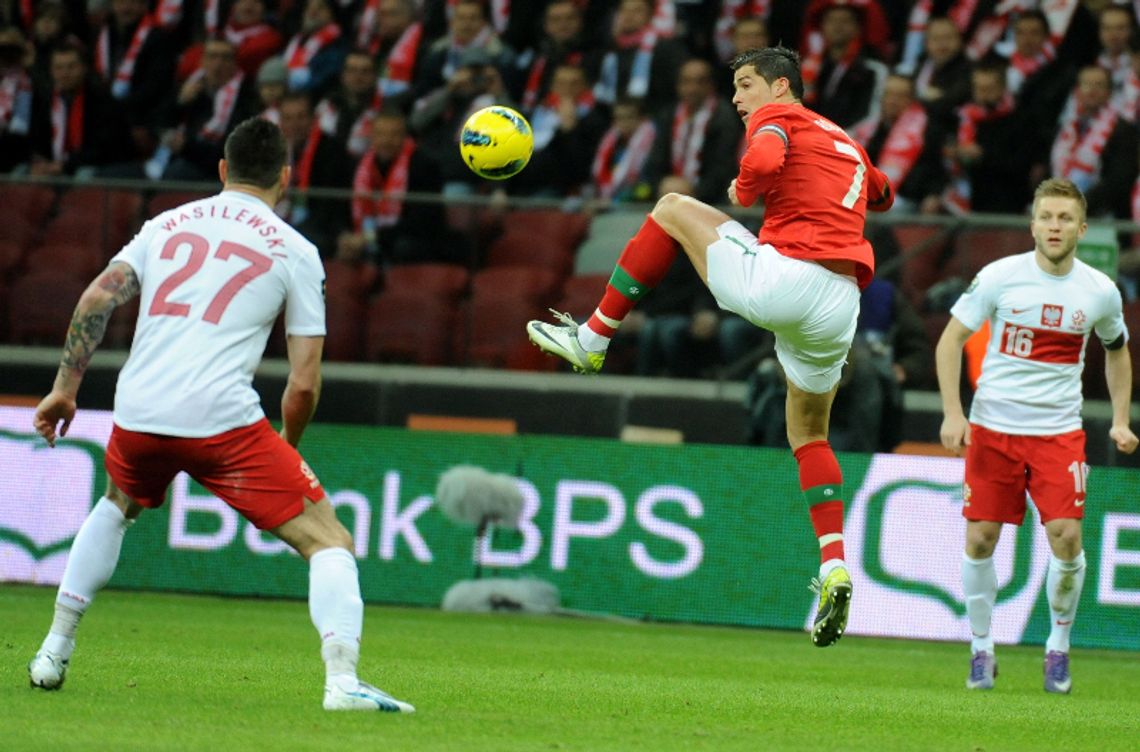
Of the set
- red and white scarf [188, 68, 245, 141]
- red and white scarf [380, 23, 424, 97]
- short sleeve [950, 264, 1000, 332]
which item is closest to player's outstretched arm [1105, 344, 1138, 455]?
short sleeve [950, 264, 1000, 332]

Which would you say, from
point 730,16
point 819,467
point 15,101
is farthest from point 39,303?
point 819,467

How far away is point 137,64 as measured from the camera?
682 inches

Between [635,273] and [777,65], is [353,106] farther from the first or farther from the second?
[777,65]

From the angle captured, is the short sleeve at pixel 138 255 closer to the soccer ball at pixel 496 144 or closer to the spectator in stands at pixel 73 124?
the soccer ball at pixel 496 144

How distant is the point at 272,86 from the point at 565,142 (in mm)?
2907

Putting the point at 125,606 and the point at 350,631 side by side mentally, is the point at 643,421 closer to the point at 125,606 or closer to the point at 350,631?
the point at 125,606

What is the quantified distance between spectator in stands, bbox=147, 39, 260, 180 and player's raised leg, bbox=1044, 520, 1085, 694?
907 centimetres

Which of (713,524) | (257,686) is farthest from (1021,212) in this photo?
(257,686)

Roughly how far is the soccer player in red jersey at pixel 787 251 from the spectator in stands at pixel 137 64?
9.76m

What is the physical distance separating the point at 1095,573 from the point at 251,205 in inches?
299

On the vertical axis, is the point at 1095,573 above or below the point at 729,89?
below

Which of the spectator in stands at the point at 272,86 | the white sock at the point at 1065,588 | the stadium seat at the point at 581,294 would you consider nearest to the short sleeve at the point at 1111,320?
the white sock at the point at 1065,588

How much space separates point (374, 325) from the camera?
13664 mm

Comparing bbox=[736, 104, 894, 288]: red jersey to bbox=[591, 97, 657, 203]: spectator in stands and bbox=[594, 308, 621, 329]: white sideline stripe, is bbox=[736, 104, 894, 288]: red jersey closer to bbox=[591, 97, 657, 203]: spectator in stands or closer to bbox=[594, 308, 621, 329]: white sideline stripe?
bbox=[594, 308, 621, 329]: white sideline stripe
